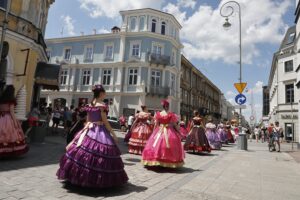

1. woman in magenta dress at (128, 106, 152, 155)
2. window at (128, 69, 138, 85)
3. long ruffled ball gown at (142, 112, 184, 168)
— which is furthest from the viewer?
window at (128, 69, 138, 85)

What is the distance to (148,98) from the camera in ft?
105

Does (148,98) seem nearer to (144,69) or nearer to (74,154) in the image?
(144,69)

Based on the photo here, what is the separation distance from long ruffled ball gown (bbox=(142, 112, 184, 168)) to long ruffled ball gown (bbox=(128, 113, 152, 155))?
8.14 ft

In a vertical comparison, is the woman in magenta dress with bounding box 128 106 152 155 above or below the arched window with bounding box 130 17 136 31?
below

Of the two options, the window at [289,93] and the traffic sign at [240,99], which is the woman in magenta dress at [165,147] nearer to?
the traffic sign at [240,99]

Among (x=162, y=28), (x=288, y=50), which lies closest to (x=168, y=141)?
(x=162, y=28)

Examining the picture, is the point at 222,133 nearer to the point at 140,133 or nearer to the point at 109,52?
the point at 140,133

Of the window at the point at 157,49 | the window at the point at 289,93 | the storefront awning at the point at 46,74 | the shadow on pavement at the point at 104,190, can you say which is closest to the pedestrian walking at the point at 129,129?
the storefront awning at the point at 46,74

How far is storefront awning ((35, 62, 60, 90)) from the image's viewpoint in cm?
1518

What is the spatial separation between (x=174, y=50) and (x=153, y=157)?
98.3 ft

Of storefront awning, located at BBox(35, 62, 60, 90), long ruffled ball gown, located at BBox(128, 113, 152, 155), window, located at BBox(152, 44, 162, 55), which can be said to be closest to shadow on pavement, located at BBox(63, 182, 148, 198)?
long ruffled ball gown, located at BBox(128, 113, 152, 155)

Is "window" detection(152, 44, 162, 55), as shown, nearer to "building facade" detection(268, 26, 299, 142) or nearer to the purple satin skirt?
"building facade" detection(268, 26, 299, 142)

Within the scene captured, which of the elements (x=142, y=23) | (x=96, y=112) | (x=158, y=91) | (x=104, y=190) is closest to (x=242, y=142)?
(x=104, y=190)

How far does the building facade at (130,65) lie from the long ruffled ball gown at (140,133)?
21.3 metres
